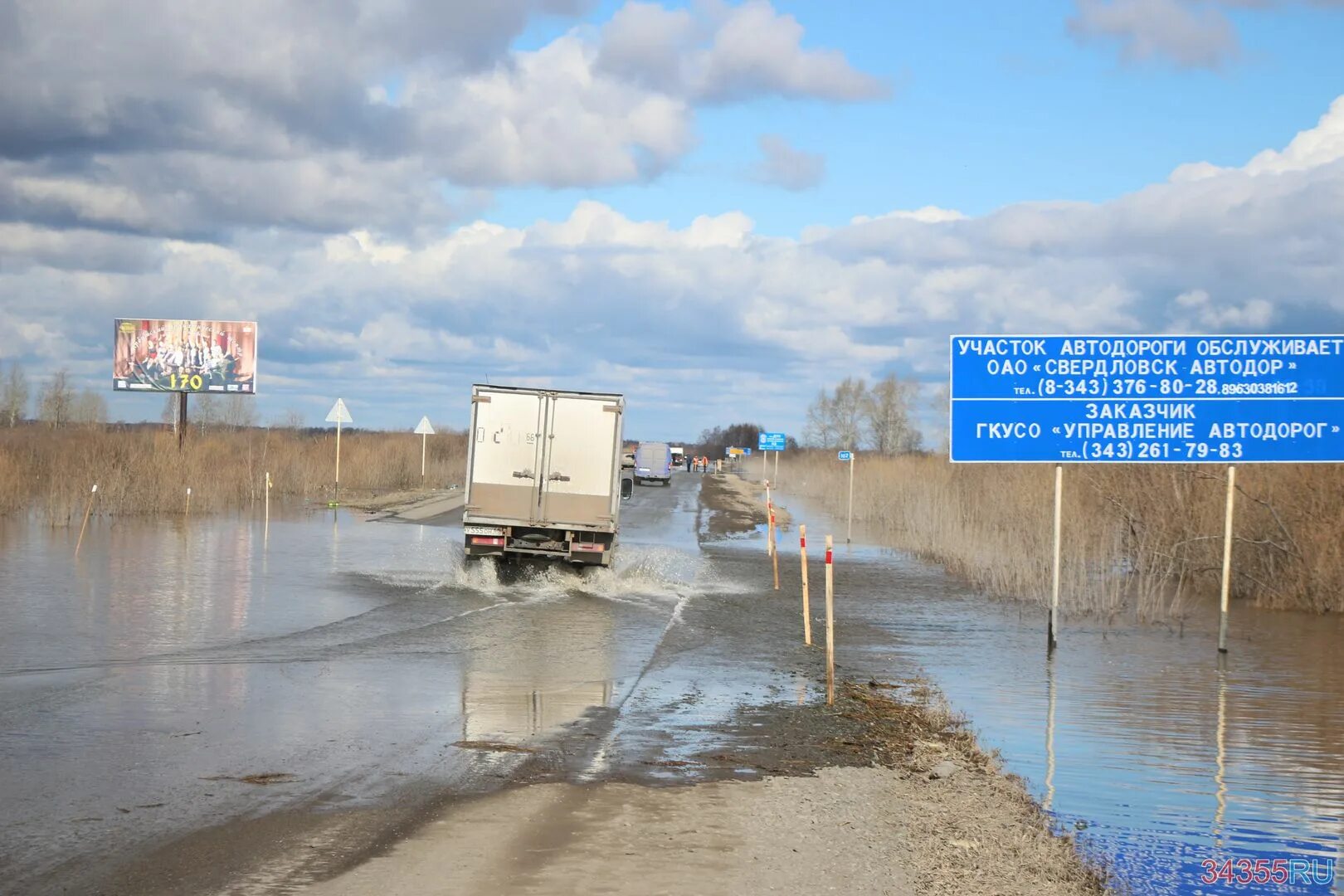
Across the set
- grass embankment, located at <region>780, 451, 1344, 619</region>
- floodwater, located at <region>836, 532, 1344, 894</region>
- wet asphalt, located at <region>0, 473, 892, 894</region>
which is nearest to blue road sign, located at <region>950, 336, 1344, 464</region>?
floodwater, located at <region>836, 532, 1344, 894</region>

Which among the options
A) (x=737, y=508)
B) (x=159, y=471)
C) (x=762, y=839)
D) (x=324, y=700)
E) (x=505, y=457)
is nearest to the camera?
(x=762, y=839)

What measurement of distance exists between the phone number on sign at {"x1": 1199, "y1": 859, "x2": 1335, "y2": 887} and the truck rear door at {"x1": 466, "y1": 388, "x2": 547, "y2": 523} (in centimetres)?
1618

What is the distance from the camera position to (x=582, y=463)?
→ 2334cm

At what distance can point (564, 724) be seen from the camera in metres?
11.0

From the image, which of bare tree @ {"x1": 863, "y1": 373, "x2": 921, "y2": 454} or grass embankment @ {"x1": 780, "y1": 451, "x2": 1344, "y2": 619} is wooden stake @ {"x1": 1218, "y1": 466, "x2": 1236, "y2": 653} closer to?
grass embankment @ {"x1": 780, "y1": 451, "x2": 1344, "y2": 619}

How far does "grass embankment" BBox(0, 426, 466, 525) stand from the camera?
37.5 metres

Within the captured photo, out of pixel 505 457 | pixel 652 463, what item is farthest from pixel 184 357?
pixel 505 457

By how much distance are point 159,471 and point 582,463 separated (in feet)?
73.0

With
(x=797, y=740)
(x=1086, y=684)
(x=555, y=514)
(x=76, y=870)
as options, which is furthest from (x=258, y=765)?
(x=555, y=514)

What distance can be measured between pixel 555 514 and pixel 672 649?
7436 mm

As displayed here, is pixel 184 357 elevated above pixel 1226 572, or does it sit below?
above

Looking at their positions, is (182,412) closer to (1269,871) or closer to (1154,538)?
(1154,538)

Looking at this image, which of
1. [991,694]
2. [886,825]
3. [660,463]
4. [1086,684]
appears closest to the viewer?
[886,825]

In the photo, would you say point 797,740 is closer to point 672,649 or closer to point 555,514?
point 672,649
